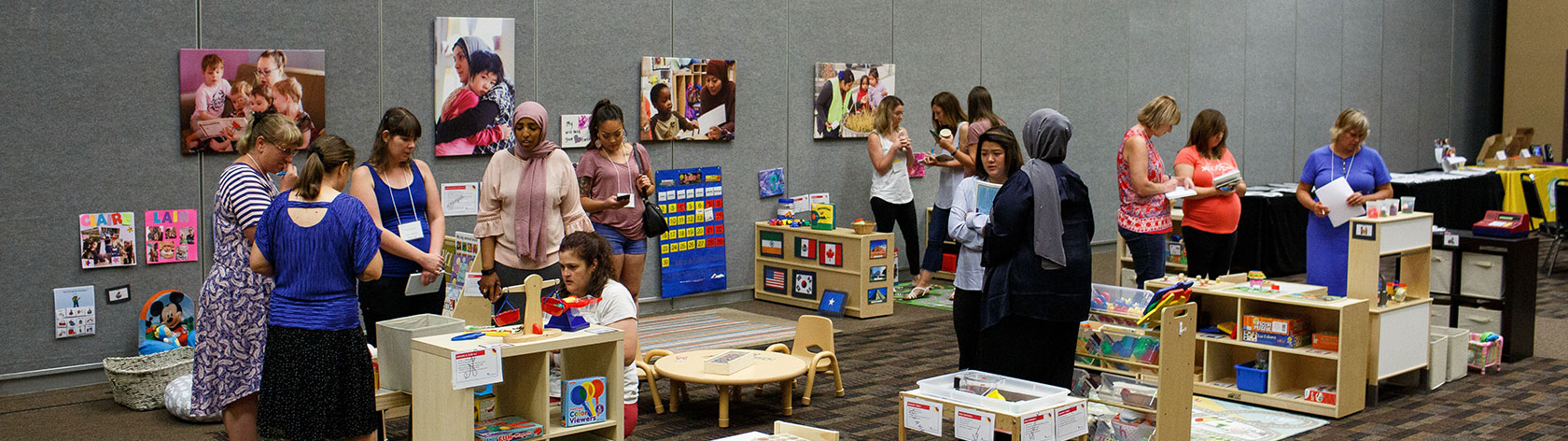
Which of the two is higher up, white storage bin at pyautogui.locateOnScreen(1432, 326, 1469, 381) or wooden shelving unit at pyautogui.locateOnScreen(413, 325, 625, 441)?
wooden shelving unit at pyautogui.locateOnScreen(413, 325, 625, 441)

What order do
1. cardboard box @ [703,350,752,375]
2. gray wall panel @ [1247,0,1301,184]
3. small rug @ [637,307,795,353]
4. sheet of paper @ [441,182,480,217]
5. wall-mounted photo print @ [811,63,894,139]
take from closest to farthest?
cardboard box @ [703,350,752,375]
small rug @ [637,307,795,353]
sheet of paper @ [441,182,480,217]
wall-mounted photo print @ [811,63,894,139]
gray wall panel @ [1247,0,1301,184]

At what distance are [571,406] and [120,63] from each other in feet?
12.2

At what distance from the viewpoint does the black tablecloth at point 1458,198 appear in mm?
12203

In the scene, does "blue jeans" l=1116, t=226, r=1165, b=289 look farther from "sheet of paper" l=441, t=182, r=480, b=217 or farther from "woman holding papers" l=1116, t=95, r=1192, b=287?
"sheet of paper" l=441, t=182, r=480, b=217

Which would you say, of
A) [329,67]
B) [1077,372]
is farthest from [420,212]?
[1077,372]

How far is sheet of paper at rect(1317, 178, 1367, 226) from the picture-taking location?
6727 millimetres

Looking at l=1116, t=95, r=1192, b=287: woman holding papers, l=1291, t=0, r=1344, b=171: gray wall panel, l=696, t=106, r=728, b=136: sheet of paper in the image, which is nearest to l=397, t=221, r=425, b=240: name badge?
l=1116, t=95, r=1192, b=287: woman holding papers

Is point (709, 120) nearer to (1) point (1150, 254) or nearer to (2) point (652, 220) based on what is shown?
(2) point (652, 220)

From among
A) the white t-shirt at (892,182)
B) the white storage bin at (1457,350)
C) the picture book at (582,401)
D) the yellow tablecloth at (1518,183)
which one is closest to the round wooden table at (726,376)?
the picture book at (582,401)

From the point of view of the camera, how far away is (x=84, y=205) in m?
6.34

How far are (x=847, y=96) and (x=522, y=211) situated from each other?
465 centimetres

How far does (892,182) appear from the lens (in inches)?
372

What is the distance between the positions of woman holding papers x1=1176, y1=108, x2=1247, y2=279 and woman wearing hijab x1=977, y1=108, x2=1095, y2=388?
2.63m

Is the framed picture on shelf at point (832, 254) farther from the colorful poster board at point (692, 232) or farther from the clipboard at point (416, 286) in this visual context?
the clipboard at point (416, 286)
